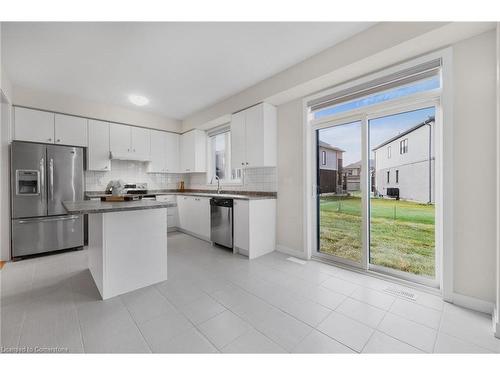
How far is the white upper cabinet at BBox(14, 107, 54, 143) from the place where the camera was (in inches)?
126

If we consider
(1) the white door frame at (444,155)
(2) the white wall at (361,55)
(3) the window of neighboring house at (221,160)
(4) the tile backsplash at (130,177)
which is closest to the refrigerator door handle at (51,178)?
(4) the tile backsplash at (130,177)

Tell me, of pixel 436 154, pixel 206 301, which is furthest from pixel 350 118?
pixel 206 301

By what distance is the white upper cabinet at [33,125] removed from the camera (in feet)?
10.5

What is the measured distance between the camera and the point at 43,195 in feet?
10.5

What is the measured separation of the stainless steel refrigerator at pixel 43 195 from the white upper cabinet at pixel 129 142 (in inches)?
26.0

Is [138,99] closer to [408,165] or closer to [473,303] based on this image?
[408,165]

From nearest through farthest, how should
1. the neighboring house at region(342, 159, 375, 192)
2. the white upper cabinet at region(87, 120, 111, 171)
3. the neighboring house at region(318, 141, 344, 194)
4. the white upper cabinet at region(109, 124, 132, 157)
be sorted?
the neighboring house at region(342, 159, 375, 192) → the neighboring house at region(318, 141, 344, 194) → the white upper cabinet at region(87, 120, 111, 171) → the white upper cabinet at region(109, 124, 132, 157)

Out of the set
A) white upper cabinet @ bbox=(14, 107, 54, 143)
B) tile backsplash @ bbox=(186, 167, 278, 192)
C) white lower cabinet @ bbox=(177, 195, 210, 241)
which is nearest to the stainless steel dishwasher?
white lower cabinet @ bbox=(177, 195, 210, 241)

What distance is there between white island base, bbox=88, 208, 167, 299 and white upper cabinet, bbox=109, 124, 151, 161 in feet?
7.04

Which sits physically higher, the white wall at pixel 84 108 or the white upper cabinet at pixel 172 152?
the white wall at pixel 84 108

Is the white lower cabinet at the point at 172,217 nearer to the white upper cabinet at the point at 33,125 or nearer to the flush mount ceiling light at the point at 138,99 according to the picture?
the flush mount ceiling light at the point at 138,99

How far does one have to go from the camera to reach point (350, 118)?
2.70 m

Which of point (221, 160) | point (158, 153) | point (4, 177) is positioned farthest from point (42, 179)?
point (221, 160)

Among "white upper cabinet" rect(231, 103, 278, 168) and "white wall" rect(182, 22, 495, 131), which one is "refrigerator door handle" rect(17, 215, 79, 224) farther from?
"white wall" rect(182, 22, 495, 131)
